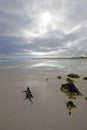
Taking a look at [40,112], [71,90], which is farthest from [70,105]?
[71,90]

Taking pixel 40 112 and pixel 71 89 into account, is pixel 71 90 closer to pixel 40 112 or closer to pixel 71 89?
pixel 71 89

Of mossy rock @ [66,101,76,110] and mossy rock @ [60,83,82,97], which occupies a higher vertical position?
mossy rock @ [60,83,82,97]

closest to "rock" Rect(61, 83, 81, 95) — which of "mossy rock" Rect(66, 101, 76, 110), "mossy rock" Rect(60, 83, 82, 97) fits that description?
"mossy rock" Rect(60, 83, 82, 97)

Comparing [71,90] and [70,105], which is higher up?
[71,90]

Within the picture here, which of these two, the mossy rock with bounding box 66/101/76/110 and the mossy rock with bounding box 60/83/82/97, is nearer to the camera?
the mossy rock with bounding box 66/101/76/110

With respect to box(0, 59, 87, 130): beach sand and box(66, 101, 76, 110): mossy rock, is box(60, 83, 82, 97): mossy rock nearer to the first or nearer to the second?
box(0, 59, 87, 130): beach sand

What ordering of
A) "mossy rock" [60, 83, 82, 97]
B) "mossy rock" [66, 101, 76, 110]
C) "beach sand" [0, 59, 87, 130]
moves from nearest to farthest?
"beach sand" [0, 59, 87, 130] < "mossy rock" [66, 101, 76, 110] < "mossy rock" [60, 83, 82, 97]

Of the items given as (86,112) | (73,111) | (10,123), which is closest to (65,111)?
(73,111)

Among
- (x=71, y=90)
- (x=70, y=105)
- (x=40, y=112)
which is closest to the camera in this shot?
(x=40, y=112)

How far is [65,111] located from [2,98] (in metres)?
3.74

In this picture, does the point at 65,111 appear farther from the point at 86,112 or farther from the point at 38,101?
the point at 38,101

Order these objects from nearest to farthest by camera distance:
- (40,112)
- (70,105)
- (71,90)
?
(40,112) → (70,105) → (71,90)

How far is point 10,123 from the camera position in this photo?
556cm

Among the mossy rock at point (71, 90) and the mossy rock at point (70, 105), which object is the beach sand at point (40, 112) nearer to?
the mossy rock at point (70, 105)
